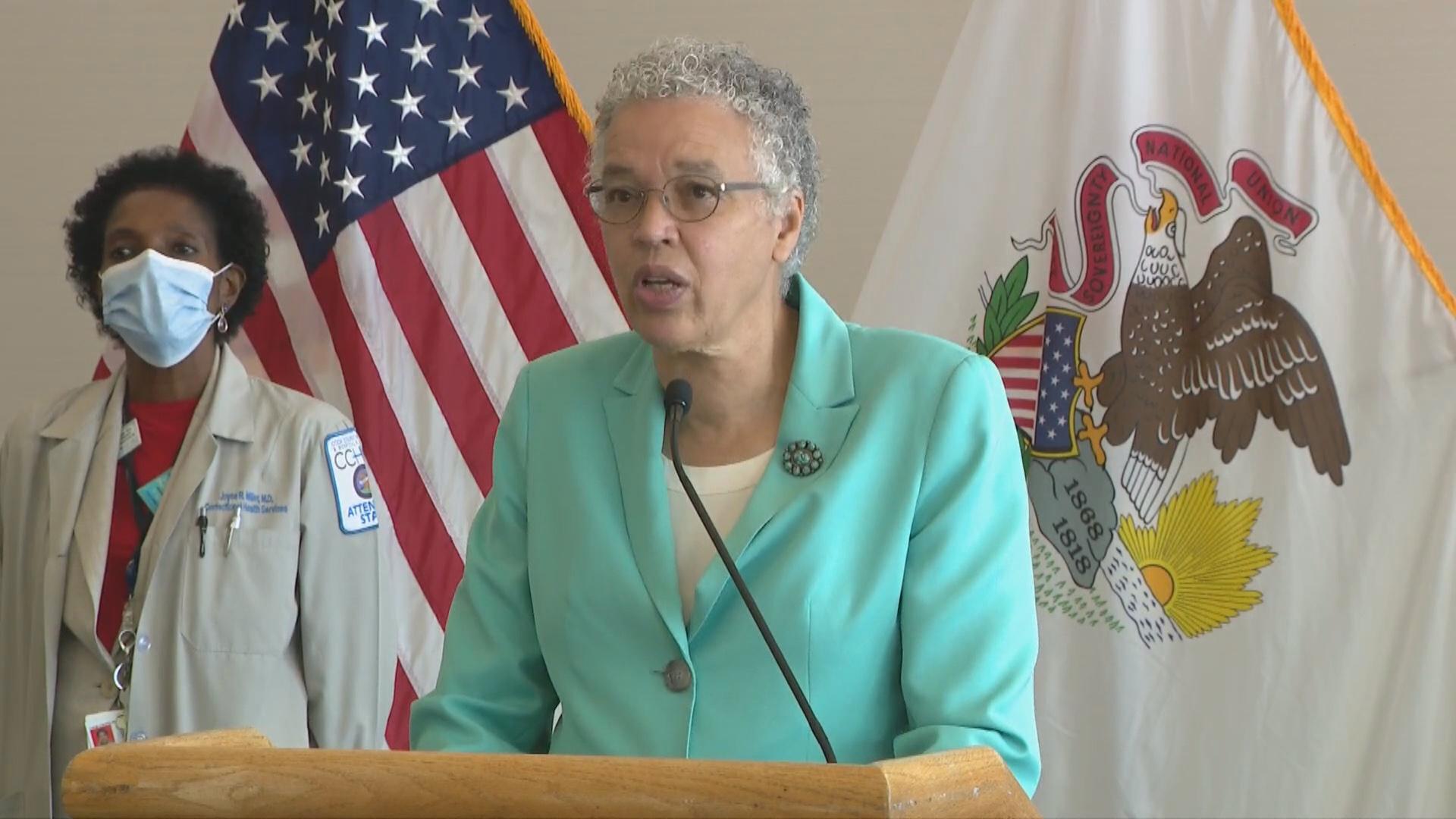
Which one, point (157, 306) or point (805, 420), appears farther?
point (157, 306)

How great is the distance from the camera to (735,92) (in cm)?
154

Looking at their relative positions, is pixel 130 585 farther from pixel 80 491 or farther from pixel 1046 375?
pixel 1046 375

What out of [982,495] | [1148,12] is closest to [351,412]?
[1148,12]

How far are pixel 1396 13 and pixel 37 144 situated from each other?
3131mm

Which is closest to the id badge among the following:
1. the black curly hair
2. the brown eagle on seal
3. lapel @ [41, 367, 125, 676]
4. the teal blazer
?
lapel @ [41, 367, 125, 676]

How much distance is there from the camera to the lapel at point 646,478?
149 cm

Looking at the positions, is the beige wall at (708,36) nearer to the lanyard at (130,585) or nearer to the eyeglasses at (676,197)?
the lanyard at (130,585)

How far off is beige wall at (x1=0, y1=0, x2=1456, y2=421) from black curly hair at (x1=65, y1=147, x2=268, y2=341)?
771mm

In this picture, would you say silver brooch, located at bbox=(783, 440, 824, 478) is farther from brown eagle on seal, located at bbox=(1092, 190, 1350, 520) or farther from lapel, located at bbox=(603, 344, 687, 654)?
brown eagle on seal, located at bbox=(1092, 190, 1350, 520)

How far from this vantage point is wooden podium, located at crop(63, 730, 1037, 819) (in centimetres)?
89

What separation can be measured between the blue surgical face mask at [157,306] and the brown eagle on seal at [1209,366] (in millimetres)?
1622

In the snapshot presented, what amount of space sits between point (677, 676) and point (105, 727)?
5.09 feet

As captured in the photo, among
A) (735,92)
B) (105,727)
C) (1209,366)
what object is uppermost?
(735,92)

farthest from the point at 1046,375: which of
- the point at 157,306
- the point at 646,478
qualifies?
the point at 157,306
